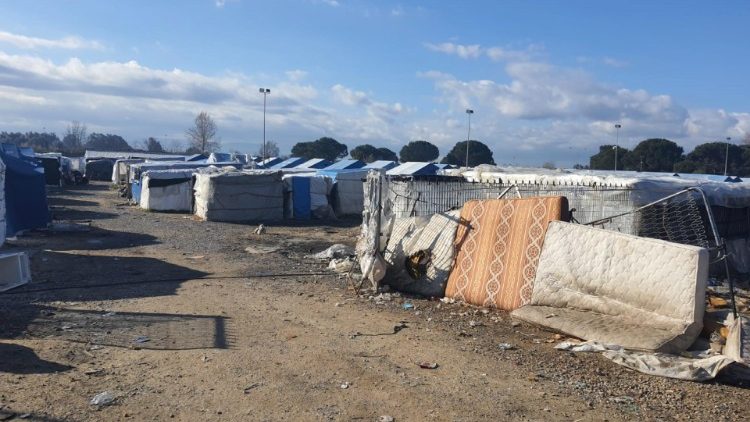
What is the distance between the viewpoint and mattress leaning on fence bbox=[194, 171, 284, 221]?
24953 mm

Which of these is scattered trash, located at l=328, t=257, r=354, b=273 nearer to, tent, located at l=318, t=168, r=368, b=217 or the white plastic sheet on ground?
the white plastic sheet on ground

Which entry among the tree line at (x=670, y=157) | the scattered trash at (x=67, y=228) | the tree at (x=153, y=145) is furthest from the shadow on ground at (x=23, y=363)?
the tree at (x=153, y=145)

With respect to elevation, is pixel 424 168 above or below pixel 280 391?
above

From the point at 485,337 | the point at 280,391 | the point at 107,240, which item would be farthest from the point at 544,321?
the point at 107,240

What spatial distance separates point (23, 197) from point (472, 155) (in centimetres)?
4620

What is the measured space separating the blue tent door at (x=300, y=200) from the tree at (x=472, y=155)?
3479 centimetres

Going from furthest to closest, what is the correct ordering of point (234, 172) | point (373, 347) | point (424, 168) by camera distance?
point (424, 168) < point (234, 172) < point (373, 347)

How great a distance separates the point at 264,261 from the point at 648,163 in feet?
142

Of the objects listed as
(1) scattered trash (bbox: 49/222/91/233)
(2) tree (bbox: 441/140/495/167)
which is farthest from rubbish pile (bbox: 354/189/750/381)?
(2) tree (bbox: 441/140/495/167)

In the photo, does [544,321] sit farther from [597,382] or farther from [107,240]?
[107,240]

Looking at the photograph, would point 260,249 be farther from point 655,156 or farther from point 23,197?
point 655,156

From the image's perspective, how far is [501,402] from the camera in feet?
19.4

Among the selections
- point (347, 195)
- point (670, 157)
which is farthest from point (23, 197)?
point (670, 157)

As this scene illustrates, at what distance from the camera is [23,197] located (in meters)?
19.7
